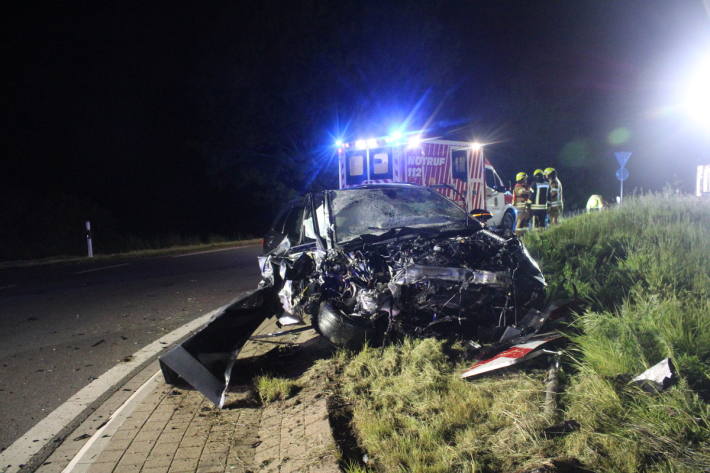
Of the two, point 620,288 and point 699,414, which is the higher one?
point 620,288

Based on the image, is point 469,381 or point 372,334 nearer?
point 469,381

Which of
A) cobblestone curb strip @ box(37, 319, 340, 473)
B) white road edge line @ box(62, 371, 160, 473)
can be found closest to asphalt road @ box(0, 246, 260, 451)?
white road edge line @ box(62, 371, 160, 473)

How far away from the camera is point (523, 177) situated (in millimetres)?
14078

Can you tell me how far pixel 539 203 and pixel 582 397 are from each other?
11.1 m

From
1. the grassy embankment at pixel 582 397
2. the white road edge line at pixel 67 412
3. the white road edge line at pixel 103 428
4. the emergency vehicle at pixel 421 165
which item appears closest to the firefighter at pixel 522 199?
the emergency vehicle at pixel 421 165

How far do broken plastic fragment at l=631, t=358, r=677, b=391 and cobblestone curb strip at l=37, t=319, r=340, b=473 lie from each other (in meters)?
1.85

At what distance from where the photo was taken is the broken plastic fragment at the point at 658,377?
9.96 ft

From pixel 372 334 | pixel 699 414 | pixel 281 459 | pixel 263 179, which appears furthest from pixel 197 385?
pixel 263 179

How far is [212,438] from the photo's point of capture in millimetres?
3492

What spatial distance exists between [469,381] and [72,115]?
2663 centimetres

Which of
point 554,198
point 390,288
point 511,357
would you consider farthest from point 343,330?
point 554,198

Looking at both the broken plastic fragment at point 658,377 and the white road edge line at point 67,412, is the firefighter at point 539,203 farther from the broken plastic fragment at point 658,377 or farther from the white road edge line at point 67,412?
the broken plastic fragment at point 658,377

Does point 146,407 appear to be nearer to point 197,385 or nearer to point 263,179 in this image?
point 197,385

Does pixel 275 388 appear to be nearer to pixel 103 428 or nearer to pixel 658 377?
pixel 103 428
